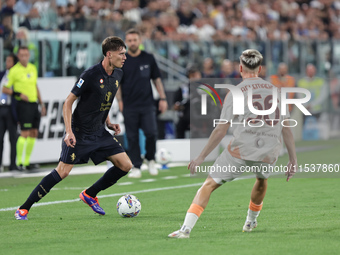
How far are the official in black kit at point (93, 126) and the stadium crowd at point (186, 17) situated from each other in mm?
7219

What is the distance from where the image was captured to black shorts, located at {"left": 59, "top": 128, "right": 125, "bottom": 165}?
320 inches

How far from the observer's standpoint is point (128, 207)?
27.1ft

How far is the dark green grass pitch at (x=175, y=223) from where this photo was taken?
6.34m

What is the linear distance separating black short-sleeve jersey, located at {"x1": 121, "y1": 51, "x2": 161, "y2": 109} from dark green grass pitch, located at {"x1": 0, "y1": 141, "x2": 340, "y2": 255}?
148cm

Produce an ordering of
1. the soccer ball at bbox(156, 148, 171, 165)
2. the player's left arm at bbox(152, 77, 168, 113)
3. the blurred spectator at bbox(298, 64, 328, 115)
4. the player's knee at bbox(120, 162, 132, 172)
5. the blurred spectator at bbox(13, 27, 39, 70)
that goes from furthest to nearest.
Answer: the blurred spectator at bbox(298, 64, 328, 115)
the blurred spectator at bbox(13, 27, 39, 70)
the soccer ball at bbox(156, 148, 171, 165)
the player's left arm at bbox(152, 77, 168, 113)
the player's knee at bbox(120, 162, 132, 172)

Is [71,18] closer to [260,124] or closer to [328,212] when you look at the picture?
[328,212]

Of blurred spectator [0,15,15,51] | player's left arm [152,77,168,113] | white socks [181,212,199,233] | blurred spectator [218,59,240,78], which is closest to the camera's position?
white socks [181,212,199,233]

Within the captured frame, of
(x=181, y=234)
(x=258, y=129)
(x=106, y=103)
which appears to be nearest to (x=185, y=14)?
(x=106, y=103)

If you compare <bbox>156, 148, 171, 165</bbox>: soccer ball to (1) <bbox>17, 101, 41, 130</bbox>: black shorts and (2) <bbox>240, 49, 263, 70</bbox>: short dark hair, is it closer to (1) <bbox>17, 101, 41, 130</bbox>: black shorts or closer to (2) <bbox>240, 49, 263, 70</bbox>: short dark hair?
(1) <bbox>17, 101, 41, 130</bbox>: black shorts

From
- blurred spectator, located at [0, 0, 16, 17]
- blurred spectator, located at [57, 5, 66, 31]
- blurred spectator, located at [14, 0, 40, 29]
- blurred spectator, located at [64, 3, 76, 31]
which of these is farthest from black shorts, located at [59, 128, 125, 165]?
blurred spectator, located at [0, 0, 16, 17]

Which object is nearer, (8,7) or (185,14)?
(8,7)

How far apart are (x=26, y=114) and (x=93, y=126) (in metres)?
5.90

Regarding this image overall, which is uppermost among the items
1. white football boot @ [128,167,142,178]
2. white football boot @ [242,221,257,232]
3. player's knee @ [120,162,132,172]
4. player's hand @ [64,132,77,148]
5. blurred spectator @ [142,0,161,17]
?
blurred spectator @ [142,0,161,17]

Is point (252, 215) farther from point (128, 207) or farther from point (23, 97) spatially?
point (23, 97)
